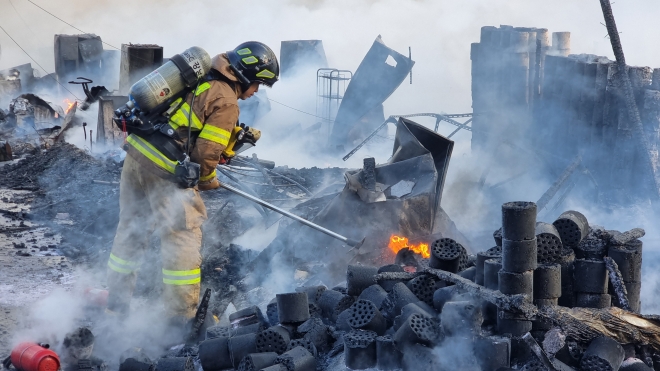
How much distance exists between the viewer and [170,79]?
18.6 feet

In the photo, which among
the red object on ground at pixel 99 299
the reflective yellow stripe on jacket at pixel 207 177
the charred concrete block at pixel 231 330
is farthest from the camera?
the red object on ground at pixel 99 299

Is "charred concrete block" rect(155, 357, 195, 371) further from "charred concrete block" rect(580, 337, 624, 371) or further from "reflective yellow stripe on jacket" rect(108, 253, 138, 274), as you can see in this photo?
"charred concrete block" rect(580, 337, 624, 371)

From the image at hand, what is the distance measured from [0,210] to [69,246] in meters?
2.10

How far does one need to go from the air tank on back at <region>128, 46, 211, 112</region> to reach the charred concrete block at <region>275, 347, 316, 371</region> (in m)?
2.33

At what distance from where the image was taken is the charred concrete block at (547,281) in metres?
4.68

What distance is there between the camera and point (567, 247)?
5.12m

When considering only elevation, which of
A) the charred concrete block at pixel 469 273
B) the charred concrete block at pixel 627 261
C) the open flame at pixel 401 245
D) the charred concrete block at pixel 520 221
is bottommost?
the charred concrete block at pixel 469 273

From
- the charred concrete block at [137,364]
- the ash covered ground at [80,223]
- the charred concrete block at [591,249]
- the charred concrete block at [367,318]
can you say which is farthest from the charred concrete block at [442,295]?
the ash covered ground at [80,223]

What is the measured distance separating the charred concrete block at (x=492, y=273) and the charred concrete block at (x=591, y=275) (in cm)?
60

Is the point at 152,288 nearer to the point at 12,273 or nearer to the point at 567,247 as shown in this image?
the point at 12,273

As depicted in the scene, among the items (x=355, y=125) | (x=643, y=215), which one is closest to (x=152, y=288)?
(x=643, y=215)

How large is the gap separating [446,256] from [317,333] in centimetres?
117

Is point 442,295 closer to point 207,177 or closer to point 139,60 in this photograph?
point 207,177

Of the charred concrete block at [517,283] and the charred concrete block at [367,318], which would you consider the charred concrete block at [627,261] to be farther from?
the charred concrete block at [367,318]
